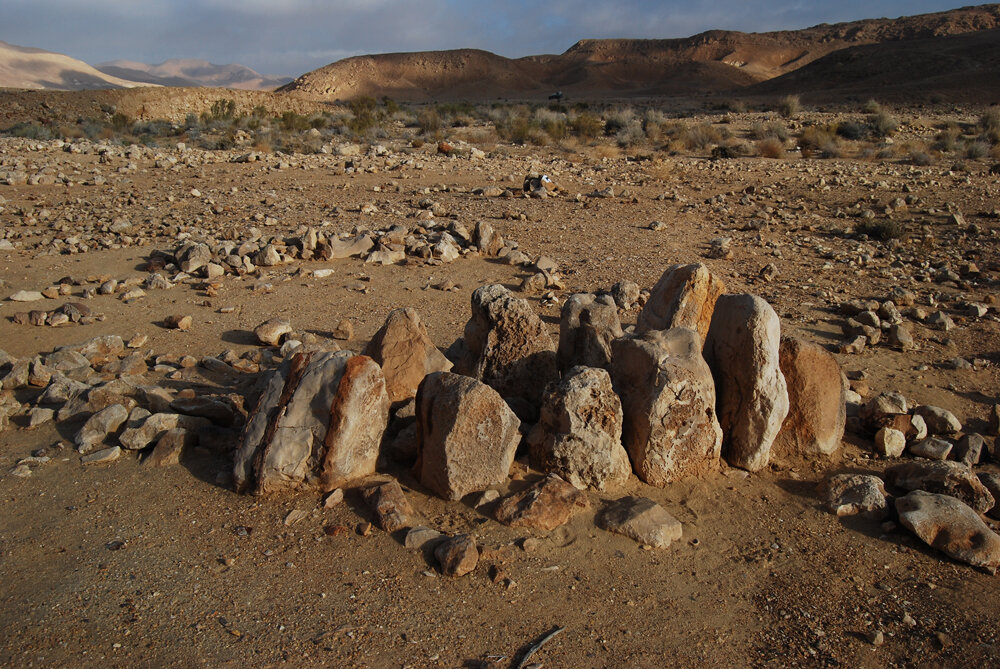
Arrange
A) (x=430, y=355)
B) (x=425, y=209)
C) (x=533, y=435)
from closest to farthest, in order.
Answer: (x=533, y=435) < (x=430, y=355) < (x=425, y=209)

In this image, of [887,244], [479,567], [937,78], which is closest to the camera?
[479,567]

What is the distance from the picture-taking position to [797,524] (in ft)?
11.2

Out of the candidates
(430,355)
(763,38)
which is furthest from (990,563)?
(763,38)

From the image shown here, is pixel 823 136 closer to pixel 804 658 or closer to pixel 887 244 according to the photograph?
pixel 887 244

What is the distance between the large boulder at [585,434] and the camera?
3.53 metres

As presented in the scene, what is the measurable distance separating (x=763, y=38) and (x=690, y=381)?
8115 centimetres

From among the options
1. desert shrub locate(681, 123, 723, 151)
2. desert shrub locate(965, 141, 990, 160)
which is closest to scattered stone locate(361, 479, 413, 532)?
desert shrub locate(681, 123, 723, 151)

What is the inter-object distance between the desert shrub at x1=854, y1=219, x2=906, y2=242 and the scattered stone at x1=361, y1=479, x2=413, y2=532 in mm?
8428

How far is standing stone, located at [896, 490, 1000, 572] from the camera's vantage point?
121 inches

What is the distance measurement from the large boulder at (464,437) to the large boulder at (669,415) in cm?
70

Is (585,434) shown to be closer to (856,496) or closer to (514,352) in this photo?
(514,352)

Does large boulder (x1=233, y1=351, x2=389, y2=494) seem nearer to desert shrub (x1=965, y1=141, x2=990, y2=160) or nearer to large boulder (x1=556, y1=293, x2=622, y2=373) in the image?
large boulder (x1=556, y1=293, x2=622, y2=373)

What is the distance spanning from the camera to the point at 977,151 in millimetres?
14406

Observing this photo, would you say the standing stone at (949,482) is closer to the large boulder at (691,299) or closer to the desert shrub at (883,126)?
the large boulder at (691,299)
